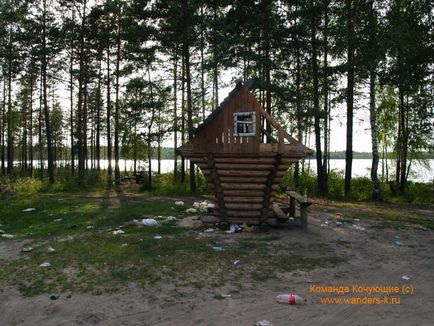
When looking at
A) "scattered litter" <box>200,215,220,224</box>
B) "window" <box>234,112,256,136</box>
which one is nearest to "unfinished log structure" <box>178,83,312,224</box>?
"window" <box>234,112,256,136</box>

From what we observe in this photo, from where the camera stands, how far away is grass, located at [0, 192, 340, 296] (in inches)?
238

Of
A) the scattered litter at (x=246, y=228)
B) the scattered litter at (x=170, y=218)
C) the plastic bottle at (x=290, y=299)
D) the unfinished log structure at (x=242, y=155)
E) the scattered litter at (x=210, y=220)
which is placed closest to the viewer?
the plastic bottle at (x=290, y=299)

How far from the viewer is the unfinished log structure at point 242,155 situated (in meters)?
9.60

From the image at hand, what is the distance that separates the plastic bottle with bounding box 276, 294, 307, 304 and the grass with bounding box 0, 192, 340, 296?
3.18ft

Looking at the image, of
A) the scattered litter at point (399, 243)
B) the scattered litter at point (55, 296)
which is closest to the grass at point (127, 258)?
the scattered litter at point (55, 296)

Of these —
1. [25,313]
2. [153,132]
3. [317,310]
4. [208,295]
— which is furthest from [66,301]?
[153,132]

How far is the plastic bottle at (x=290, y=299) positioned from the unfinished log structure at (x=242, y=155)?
4.71m

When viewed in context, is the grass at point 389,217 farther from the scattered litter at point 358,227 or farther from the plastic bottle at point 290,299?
the plastic bottle at point 290,299

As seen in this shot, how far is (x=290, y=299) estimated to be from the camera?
5066 millimetres

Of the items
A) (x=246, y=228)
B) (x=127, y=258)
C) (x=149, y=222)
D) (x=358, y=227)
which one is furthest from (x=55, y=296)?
(x=358, y=227)

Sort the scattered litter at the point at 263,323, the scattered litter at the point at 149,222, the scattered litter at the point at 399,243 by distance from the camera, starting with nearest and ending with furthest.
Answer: the scattered litter at the point at 263,323 < the scattered litter at the point at 399,243 < the scattered litter at the point at 149,222

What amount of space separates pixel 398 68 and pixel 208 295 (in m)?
16.1

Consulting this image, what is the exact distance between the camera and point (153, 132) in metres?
21.7

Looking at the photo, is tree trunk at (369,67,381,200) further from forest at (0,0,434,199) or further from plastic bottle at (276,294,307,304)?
plastic bottle at (276,294,307,304)
